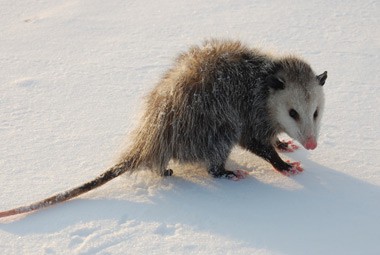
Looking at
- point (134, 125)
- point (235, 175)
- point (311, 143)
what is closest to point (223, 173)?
point (235, 175)

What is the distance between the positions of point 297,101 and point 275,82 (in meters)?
0.13

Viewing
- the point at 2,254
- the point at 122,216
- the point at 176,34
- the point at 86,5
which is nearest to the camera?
the point at 2,254

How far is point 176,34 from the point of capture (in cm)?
375

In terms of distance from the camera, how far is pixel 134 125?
2.75m

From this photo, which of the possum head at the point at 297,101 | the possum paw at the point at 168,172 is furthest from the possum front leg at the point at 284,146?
the possum paw at the point at 168,172

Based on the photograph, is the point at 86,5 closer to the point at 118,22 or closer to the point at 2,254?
the point at 118,22

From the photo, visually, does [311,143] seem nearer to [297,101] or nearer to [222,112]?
[297,101]

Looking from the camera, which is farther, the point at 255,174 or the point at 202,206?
the point at 255,174

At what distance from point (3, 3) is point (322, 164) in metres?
2.97

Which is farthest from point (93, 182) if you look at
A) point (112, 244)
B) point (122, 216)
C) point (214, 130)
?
point (214, 130)

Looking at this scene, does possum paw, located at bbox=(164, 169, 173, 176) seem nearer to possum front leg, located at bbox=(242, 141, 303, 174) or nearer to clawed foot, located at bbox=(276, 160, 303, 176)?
possum front leg, located at bbox=(242, 141, 303, 174)

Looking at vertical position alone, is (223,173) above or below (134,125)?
below

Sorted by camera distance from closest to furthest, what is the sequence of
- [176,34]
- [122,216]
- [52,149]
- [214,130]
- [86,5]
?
[122,216] → [214,130] → [52,149] → [176,34] → [86,5]

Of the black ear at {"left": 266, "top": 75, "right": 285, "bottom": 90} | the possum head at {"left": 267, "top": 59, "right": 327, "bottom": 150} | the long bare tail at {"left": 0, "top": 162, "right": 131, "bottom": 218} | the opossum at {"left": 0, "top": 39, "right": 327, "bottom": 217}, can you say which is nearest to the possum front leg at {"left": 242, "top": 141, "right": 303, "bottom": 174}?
the opossum at {"left": 0, "top": 39, "right": 327, "bottom": 217}
